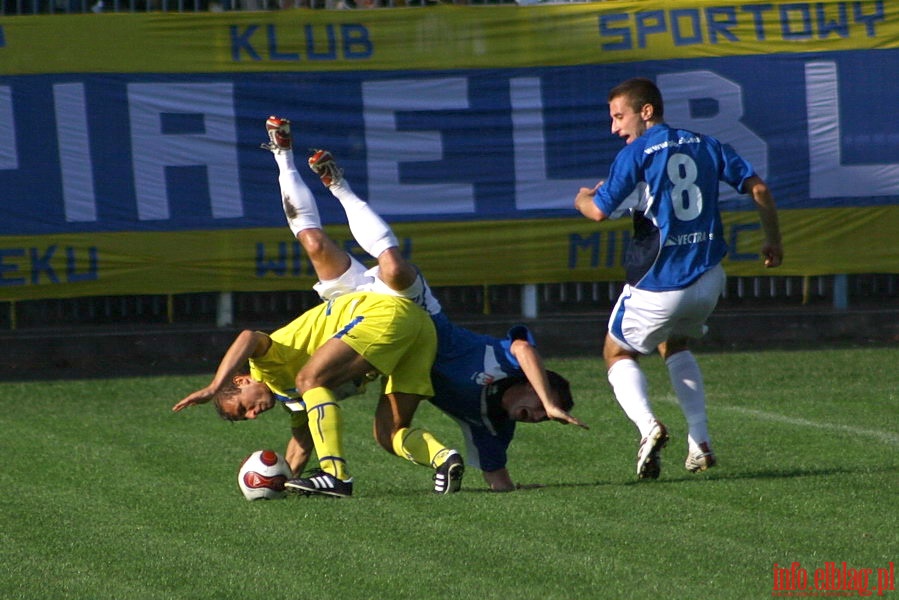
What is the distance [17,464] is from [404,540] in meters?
3.50

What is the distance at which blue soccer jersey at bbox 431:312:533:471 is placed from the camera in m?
7.14

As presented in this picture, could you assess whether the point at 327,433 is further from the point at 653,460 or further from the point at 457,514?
the point at 653,460

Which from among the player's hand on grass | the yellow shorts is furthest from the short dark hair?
the player's hand on grass

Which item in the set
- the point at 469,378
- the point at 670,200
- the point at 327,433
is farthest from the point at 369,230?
the point at 670,200

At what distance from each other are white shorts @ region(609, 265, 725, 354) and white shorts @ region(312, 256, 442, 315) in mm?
950

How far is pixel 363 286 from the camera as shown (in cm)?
759

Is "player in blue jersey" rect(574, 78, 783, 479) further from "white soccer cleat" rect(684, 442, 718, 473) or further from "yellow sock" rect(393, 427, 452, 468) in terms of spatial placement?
"yellow sock" rect(393, 427, 452, 468)

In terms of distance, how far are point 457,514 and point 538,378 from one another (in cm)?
95

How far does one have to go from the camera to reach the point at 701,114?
13727 millimetres

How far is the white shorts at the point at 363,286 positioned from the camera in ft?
23.7

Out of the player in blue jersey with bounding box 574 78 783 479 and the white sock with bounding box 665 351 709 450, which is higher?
the player in blue jersey with bounding box 574 78 783 479

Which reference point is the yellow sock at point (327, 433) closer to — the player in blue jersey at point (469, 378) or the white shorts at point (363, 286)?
the player in blue jersey at point (469, 378)

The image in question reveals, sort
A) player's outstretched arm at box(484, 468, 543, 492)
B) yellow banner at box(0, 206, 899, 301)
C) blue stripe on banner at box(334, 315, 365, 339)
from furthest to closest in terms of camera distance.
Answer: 1. yellow banner at box(0, 206, 899, 301)
2. player's outstretched arm at box(484, 468, 543, 492)
3. blue stripe on banner at box(334, 315, 365, 339)

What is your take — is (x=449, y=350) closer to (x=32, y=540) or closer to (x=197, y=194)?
(x=32, y=540)
